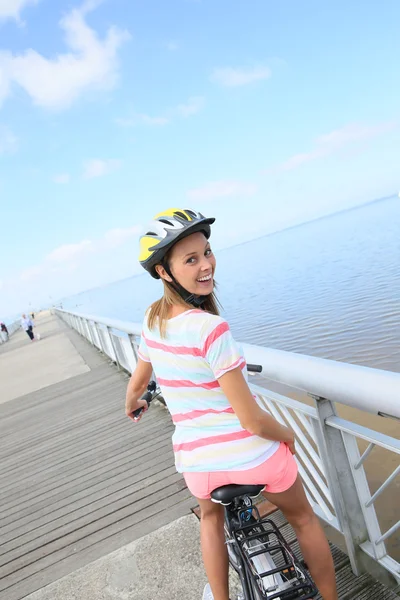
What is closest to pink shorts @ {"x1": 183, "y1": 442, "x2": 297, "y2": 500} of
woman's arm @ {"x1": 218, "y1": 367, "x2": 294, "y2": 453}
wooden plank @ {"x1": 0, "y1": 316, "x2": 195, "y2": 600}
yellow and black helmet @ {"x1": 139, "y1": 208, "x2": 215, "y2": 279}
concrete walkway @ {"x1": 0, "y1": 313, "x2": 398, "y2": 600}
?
woman's arm @ {"x1": 218, "y1": 367, "x2": 294, "y2": 453}

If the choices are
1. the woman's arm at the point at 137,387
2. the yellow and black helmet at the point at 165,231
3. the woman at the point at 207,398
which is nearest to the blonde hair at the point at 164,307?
the woman at the point at 207,398

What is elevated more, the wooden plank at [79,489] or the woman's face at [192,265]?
the woman's face at [192,265]

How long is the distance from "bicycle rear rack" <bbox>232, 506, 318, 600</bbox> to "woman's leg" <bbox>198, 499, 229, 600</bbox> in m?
0.12

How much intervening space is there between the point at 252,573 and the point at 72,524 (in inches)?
104

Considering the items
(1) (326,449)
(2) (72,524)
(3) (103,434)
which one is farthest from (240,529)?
(3) (103,434)

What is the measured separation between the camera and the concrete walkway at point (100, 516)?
2844mm

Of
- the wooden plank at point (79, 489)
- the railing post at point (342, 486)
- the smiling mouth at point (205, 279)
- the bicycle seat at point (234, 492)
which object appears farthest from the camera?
the wooden plank at point (79, 489)

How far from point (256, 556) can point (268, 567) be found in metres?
0.06

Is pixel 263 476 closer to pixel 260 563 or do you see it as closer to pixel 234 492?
pixel 234 492

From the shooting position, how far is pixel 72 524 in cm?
379

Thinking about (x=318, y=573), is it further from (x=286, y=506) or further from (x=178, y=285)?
(x=178, y=285)

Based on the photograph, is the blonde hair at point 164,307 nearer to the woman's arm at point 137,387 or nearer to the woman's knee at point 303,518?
the woman's arm at point 137,387

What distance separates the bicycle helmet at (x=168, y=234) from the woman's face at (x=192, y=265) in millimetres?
23

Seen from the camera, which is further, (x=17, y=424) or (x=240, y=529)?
(x=17, y=424)
